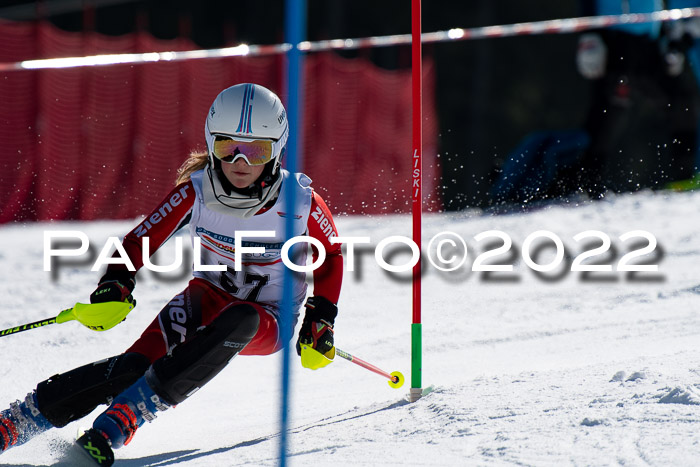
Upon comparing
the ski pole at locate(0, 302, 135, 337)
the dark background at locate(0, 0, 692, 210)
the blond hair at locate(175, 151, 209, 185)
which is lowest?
the ski pole at locate(0, 302, 135, 337)

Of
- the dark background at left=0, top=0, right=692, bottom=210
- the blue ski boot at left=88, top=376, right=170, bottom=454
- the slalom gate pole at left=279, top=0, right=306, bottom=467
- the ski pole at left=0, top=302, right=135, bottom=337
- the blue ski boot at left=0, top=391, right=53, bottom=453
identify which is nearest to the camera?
the slalom gate pole at left=279, top=0, right=306, bottom=467

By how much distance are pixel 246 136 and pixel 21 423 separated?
1.27 metres

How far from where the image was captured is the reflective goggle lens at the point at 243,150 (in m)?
3.44

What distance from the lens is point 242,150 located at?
11.3 ft

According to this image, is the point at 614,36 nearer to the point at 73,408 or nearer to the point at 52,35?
the point at 52,35

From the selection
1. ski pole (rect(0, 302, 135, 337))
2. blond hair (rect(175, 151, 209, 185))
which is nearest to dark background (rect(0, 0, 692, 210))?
blond hair (rect(175, 151, 209, 185))

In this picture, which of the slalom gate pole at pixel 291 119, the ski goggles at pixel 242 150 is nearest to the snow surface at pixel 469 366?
the slalom gate pole at pixel 291 119

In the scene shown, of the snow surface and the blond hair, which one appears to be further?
the blond hair

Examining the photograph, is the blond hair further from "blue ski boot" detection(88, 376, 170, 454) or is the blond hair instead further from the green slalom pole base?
the green slalom pole base

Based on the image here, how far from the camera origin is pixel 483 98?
864 inches

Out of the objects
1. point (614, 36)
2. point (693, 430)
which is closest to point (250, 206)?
point (693, 430)

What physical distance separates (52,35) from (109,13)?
1400 cm

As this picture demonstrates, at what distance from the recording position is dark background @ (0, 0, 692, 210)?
76.9ft

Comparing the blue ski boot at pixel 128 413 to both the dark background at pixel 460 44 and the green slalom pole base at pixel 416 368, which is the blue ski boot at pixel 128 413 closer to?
the green slalom pole base at pixel 416 368
